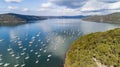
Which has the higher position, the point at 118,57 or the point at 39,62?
the point at 118,57

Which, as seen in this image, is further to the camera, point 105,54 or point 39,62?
point 39,62

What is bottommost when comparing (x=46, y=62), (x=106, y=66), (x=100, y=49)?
(x=46, y=62)

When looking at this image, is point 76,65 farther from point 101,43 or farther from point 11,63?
point 11,63

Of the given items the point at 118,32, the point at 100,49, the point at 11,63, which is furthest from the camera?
the point at 11,63

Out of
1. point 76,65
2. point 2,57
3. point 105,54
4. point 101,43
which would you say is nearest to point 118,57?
point 105,54

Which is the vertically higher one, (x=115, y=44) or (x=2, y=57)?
(x=115, y=44)

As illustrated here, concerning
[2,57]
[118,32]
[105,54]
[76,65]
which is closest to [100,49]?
[105,54]

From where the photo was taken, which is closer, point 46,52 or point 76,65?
point 76,65

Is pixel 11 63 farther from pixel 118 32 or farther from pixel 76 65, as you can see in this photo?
pixel 118 32

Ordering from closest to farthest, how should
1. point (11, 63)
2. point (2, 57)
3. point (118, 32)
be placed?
point (118, 32)
point (11, 63)
point (2, 57)
